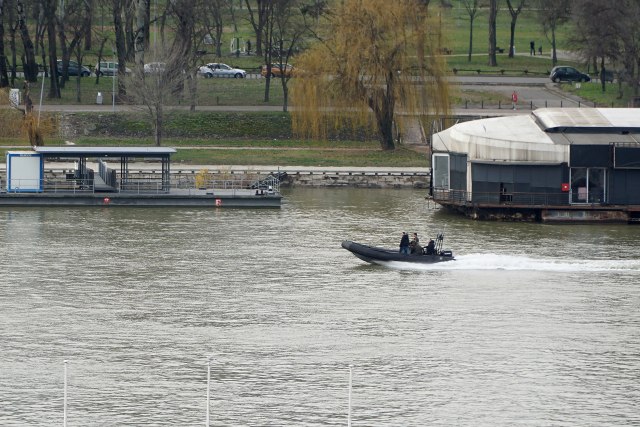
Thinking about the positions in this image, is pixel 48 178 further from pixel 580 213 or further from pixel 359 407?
pixel 359 407

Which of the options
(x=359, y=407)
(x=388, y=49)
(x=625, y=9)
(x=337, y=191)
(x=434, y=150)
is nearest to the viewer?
(x=359, y=407)

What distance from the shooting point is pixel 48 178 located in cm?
7825

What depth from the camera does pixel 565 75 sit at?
11312 centimetres

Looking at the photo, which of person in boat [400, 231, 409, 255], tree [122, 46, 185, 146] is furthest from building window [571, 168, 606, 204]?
tree [122, 46, 185, 146]

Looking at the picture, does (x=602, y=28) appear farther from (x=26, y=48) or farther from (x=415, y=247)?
(x=415, y=247)

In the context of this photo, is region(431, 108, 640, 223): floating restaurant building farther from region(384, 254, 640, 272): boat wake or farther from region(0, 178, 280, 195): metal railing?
region(384, 254, 640, 272): boat wake

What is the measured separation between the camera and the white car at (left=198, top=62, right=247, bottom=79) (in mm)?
112500

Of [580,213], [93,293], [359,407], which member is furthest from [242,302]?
[580,213]

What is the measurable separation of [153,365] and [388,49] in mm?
50914

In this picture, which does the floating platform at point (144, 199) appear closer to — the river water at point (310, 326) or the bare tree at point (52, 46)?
the river water at point (310, 326)

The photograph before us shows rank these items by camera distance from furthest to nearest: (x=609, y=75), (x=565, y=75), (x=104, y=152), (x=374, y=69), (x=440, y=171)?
(x=609, y=75) → (x=565, y=75) → (x=374, y=69) → (x=440, y=171) → (x=104, y=152)

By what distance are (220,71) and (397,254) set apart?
61.5m

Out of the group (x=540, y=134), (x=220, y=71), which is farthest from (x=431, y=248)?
(x=220, y=71)

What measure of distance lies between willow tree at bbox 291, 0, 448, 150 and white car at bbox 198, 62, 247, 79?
2471 centimetres
